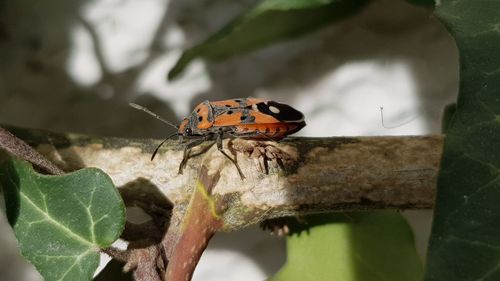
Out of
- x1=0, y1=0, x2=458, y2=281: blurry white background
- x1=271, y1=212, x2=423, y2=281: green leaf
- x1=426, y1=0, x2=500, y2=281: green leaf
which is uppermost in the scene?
x1=426, y1=0, x2=500, y2=281: green leaf

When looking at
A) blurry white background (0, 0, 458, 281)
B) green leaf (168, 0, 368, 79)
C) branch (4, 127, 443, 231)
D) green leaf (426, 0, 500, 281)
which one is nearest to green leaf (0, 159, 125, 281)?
branch (4, 127, 443, 231)

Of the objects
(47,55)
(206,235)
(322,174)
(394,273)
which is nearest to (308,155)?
(322,174)

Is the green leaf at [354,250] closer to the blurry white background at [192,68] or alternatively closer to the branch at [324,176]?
the branch at [324,176]

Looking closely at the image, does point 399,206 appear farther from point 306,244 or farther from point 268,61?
point 268,61

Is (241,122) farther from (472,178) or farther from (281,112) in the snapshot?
(472,178)

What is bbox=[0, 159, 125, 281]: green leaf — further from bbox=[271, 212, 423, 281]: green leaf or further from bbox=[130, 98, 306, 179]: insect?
bbox=[271, 212, 423, 281]: green leaf

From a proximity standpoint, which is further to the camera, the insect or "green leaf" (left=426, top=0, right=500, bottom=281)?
the insect
